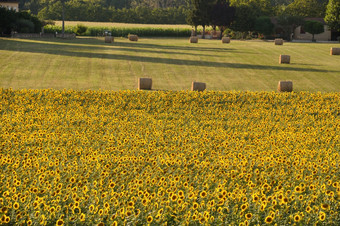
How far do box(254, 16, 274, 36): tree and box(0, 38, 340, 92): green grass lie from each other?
4657 cm

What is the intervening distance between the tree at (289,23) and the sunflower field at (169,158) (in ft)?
266

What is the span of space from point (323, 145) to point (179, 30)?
9150 centimetres

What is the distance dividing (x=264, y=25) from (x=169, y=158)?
9335cm

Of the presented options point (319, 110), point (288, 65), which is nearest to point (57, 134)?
Answer: point (319, 110)

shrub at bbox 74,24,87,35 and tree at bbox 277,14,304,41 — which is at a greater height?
tree at bbox 277,14,304,41

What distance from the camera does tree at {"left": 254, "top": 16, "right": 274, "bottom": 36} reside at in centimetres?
10412

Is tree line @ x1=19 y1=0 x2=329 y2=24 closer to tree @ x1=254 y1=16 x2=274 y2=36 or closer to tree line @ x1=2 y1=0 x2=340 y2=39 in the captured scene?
tree line @ x1=2 y1=0 x2=340 y2=39

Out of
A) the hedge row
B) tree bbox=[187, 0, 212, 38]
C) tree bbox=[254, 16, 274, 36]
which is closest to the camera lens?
the hedge row

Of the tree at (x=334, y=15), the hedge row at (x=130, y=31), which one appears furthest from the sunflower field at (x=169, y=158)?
the hedge row at (x=130, y=31)

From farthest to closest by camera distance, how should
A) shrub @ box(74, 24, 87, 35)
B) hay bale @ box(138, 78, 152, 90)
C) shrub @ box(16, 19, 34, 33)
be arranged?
shrub @ box(74, 24, 87, 35)
shrub @ box(16, 19, 34, 33)
hay bale @ box(138, 78, 152, 90)

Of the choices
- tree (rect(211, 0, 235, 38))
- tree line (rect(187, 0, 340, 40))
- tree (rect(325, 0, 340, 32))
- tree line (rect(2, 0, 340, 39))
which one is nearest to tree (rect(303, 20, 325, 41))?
tree line (rect(187, 0, 340, 40))

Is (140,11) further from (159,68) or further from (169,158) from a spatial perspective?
(169,158)

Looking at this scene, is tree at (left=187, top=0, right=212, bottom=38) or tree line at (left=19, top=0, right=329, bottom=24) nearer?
tree at (left=187, top=0, right=212, bottom=38)

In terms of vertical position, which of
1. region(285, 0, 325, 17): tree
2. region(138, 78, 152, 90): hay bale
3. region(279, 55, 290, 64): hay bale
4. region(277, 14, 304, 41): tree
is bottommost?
region(138, 78, 152, 90): hay bale
